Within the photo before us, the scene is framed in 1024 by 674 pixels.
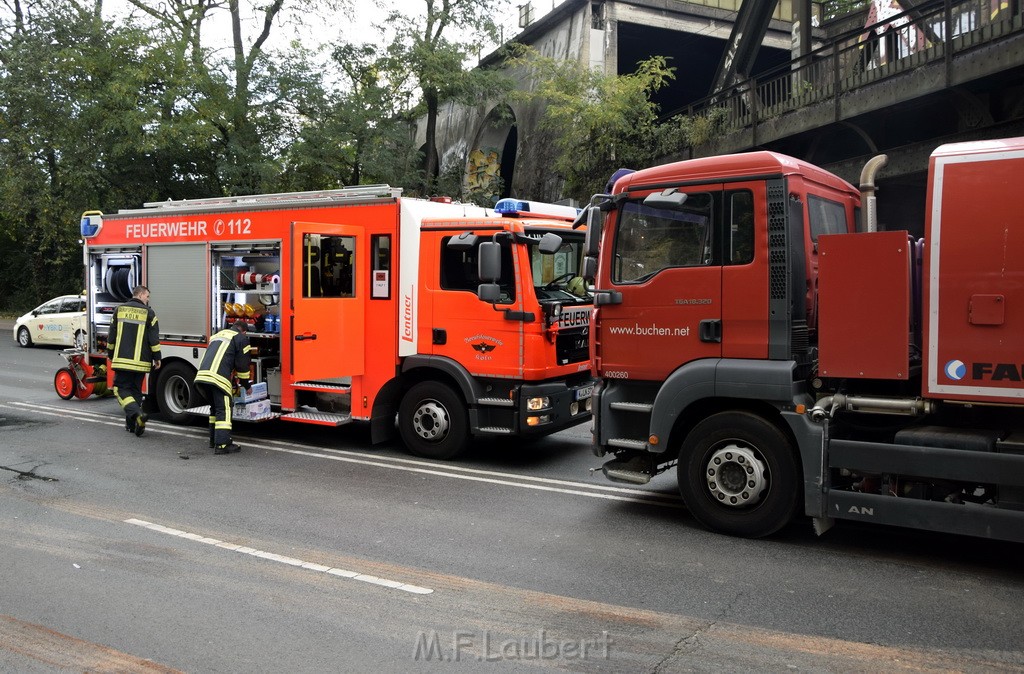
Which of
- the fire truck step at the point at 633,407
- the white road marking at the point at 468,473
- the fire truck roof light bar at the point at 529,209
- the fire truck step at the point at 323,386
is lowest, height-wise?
the white road marking at the point at 468,473

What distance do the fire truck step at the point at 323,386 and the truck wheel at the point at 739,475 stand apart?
4.60 m

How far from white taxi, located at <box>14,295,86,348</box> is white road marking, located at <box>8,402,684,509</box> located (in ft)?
45.2

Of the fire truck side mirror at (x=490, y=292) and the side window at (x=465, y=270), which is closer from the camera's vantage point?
the fire truck side mirror at (x=490, y=292)

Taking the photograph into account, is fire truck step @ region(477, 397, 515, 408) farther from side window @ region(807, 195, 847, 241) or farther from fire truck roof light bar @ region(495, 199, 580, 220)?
side window @ region(807, 195, 847, 241)

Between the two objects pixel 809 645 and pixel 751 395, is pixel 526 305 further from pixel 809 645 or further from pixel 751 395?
pixel 809 645

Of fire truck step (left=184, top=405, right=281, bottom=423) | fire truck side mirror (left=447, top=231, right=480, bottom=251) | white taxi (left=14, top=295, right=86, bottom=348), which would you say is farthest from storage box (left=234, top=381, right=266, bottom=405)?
white taxi (left=14, top=295, right=86, bottom=348)

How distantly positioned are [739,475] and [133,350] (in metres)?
7.82

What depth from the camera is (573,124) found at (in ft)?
67.1

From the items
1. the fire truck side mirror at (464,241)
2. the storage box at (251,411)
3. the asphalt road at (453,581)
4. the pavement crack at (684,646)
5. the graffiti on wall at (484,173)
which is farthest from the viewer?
the graffiti on wall at (484,173)

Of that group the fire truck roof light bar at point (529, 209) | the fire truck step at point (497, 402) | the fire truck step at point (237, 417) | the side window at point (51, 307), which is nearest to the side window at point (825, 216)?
the fire truck roof light bar at point (529, 209)

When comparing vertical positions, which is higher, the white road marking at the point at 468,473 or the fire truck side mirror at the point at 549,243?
the fire truck side mirror at the point at 549,243

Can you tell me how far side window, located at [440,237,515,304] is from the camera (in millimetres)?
8391

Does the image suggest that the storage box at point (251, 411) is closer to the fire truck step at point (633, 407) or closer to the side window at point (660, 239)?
the fire truck step at point (633, 407)

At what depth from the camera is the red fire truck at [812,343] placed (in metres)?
4.99
